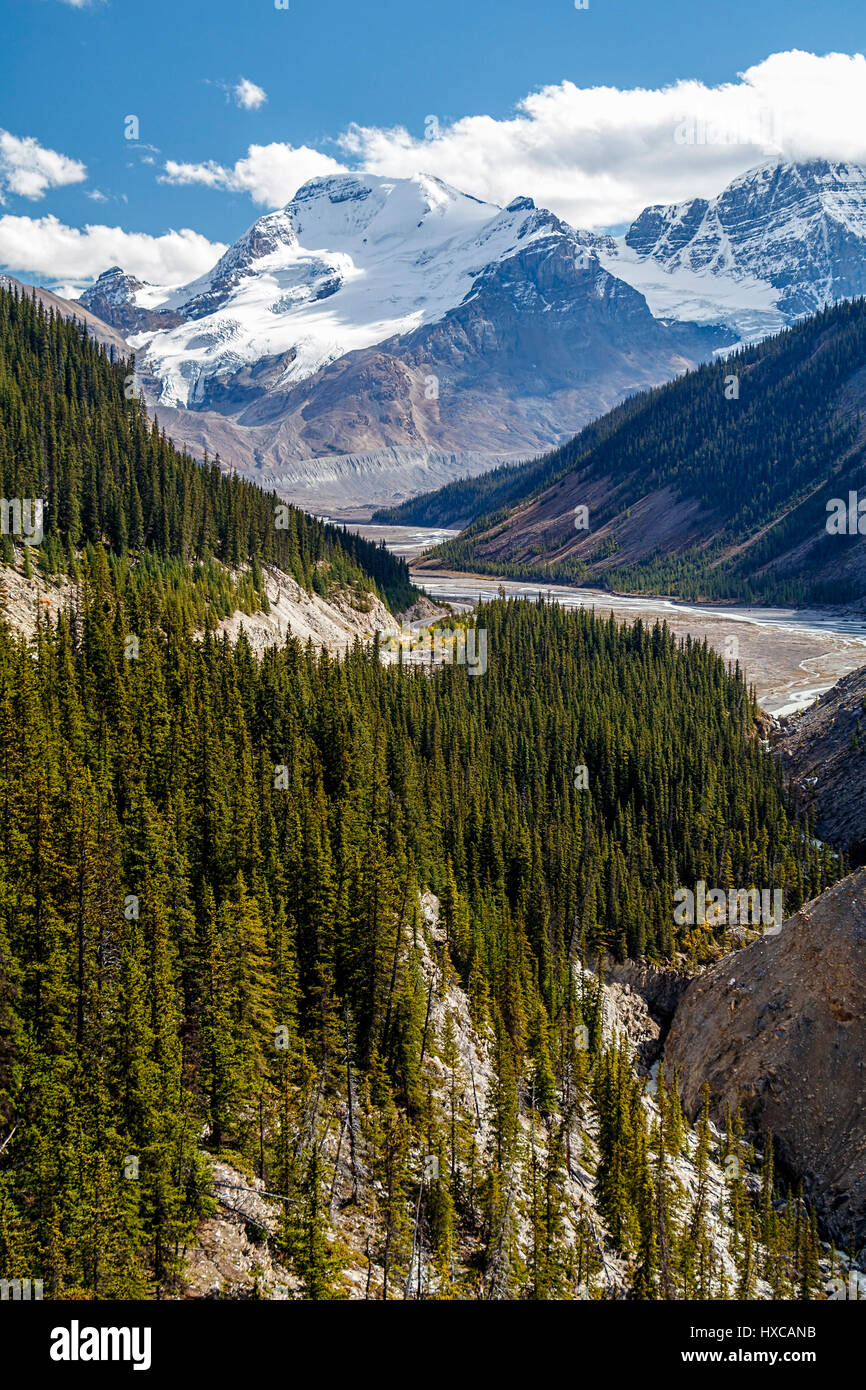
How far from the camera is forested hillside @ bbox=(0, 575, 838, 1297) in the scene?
28.2m

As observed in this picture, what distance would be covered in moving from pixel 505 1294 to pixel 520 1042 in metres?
18.7

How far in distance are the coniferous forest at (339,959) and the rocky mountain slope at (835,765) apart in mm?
5063

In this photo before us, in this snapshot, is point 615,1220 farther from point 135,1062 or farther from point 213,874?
point 213,874

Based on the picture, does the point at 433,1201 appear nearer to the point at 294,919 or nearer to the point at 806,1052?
the point at 294,919

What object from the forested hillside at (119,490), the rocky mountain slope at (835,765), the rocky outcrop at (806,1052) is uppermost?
the forested hillside at (119,490)

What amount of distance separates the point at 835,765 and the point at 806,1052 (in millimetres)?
55516

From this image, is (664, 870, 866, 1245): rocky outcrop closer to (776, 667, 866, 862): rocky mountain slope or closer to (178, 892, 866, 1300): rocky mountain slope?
(178, 892, 866, 1300): rocky mountain slope

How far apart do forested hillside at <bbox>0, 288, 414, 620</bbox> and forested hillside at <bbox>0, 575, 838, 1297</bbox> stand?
8.63 metres

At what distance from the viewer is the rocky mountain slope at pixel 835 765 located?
92.9 metres

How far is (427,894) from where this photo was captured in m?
60.3

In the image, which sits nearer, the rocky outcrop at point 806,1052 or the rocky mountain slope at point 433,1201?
the rocky mountain slope at point 433,1201
